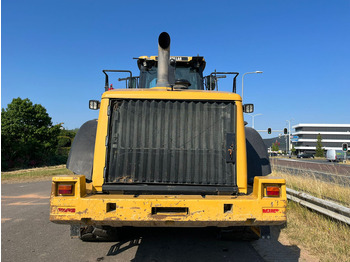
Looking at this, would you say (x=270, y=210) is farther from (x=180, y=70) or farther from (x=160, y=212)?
(x=180, y=70)

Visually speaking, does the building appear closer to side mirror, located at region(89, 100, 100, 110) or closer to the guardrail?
the guardrail

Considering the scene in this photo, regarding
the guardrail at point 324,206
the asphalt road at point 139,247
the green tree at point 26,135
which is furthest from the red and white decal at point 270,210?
the green tree at point 26,135

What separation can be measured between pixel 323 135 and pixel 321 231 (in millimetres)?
116227

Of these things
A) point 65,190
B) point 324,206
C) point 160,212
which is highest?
point 65,190

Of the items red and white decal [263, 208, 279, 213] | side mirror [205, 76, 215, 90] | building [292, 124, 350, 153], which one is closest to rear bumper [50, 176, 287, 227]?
red and white decal [263, 208, 279, 213]

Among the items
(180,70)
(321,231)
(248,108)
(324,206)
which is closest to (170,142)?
(248,108)

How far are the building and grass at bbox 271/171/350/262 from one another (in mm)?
105378

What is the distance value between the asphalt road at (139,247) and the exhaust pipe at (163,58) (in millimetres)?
2466

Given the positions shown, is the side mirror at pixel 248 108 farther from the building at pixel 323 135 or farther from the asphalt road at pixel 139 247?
the building at pixel 323 135

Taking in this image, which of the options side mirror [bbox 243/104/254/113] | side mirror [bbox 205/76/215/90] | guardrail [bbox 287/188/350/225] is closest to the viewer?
side mirror [bbox 243/104/254/113]

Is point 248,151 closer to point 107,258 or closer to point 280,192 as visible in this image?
point 280,192

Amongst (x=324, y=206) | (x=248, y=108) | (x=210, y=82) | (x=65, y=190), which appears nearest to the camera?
(x=65, y=190)

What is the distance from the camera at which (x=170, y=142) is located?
330cm

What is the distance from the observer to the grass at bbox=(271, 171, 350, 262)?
12.4ft
